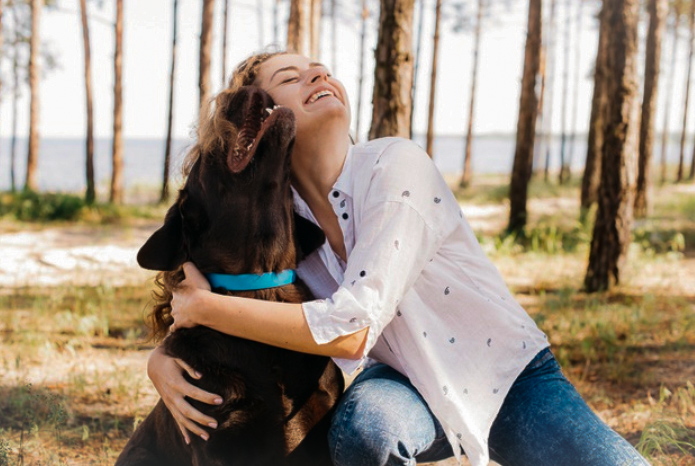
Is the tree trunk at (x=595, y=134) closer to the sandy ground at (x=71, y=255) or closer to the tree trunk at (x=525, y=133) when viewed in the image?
the tree trunk at (x=525, y=133)

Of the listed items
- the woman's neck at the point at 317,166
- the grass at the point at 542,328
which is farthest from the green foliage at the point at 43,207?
the woman's neck at the point at 317,166

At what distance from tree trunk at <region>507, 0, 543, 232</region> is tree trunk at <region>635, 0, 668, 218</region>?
2.68 m

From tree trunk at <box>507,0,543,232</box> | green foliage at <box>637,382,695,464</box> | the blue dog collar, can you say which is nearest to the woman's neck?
the blue dog collar

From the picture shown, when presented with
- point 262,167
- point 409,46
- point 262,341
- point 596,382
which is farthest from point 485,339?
point 409,46

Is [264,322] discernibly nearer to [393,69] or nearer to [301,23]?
[393,69]

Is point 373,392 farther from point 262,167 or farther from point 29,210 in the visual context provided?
point 29,210

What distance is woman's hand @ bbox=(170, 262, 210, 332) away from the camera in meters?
2.03

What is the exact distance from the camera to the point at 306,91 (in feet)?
7.69

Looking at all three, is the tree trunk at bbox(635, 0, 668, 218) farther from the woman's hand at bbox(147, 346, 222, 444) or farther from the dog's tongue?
the woman's hand at bbox(147, 346, 222, 444)

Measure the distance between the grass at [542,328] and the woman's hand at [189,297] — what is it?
657mm

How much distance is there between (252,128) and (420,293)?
0.80 meters

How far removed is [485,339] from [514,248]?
714 cm

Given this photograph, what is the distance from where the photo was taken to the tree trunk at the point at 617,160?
672 centimetres

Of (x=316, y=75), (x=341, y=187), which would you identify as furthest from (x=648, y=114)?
(x=341, y=187)
